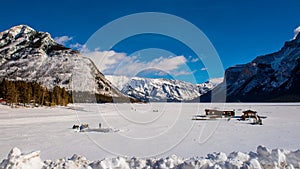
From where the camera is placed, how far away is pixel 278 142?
41.8 feet

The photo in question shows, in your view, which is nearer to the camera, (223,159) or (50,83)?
(223,159)

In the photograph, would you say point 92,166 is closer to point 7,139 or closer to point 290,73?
point 7,139

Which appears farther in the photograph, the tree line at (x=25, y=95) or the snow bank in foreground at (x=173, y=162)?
the tree line at (x=25, y=95)

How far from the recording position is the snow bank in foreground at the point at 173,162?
254 inches

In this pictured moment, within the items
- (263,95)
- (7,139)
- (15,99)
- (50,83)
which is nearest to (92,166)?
(7,139)

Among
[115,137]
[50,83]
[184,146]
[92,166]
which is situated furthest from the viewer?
[50,83]

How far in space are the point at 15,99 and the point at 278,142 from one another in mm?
56126

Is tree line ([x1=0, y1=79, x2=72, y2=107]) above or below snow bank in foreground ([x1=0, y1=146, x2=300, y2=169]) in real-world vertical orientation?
above

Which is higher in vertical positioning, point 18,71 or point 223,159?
point 18,71

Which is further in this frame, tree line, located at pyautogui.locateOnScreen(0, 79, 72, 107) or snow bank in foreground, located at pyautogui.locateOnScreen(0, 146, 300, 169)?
tree line, located at pyautogui.locateOnScreen(0, 79, 72, 107)

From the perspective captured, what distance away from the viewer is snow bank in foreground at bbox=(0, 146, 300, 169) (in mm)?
6445

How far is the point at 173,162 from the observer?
7.32 metres

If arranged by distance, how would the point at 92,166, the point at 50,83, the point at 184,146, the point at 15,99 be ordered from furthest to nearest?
1. the point at 50,83
2. the point at 15,99
3. the point at 184,146
4. the point at 92,166

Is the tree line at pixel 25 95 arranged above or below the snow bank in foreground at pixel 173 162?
above
